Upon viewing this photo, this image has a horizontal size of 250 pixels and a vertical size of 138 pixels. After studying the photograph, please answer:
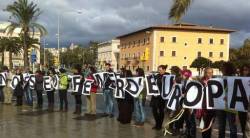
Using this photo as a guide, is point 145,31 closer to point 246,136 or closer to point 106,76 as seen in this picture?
point 106,76

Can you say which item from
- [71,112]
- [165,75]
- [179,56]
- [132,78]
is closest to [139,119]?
[132,78]

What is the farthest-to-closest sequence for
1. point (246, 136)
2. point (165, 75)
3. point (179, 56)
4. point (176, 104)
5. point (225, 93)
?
point (179, 56), point (165, 75), point (176, 104), point (225, 93), point (246, 136)

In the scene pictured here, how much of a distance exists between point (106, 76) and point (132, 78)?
2.05m

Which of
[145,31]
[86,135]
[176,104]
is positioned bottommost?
[86,135]

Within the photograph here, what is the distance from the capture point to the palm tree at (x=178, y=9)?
21641 mm

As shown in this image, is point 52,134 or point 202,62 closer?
point 52,134

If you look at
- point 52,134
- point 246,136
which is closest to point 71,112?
point 52,134

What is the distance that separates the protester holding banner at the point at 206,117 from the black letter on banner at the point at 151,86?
2.38 meters

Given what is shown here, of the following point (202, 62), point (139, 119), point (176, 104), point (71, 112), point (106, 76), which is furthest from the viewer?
point (202, 62)

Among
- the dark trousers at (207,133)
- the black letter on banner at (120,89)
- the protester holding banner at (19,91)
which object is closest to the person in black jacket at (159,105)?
the black letter on banner at (120,89)

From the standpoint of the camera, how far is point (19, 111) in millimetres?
19109

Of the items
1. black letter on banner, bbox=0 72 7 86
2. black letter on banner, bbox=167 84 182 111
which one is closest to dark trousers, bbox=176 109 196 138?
black letter on banner, bbox=167 84 182 111

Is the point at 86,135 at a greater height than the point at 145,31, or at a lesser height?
lesser

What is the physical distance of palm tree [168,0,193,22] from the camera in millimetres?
21641
